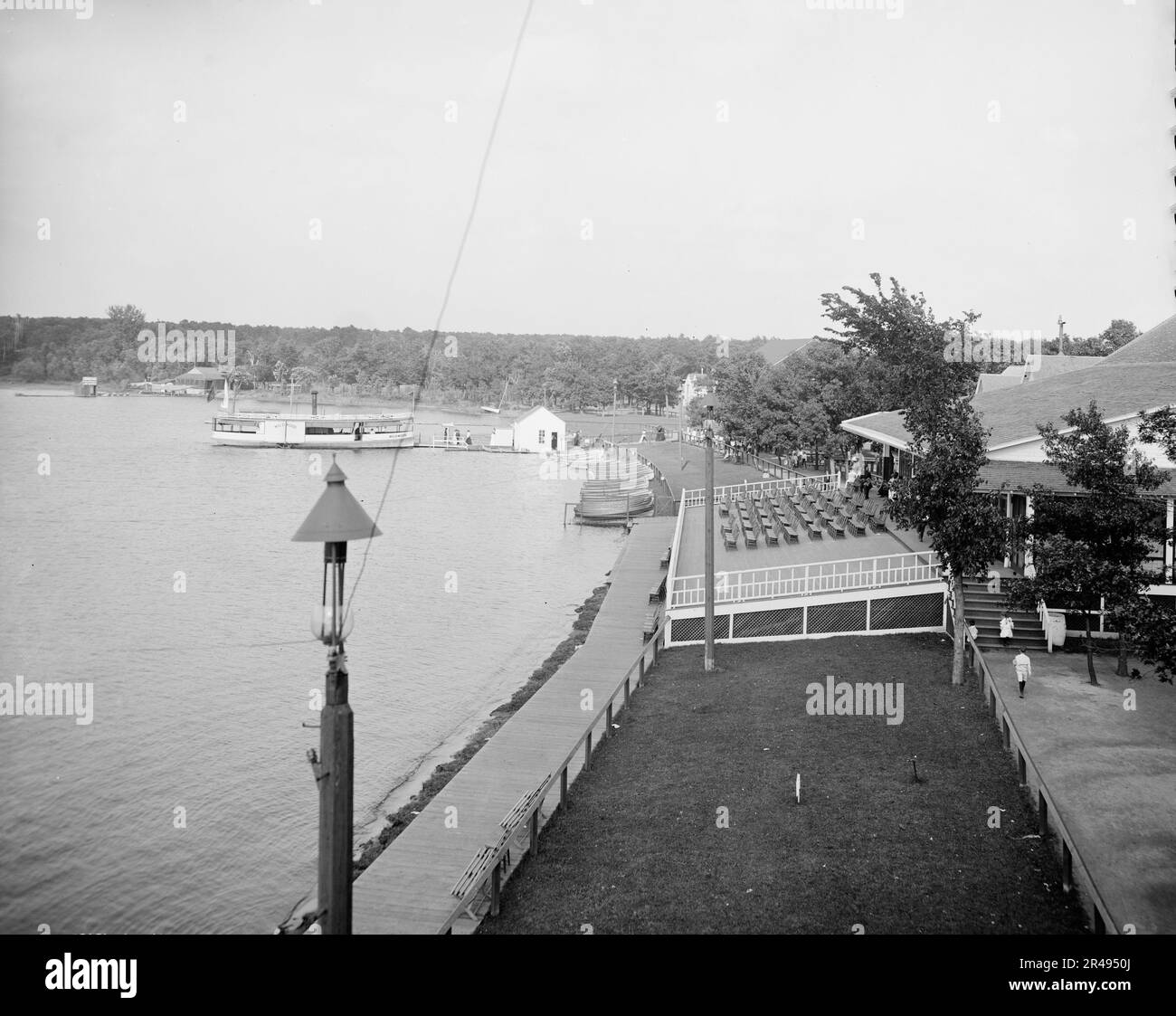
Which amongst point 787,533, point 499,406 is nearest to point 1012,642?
point 787,533

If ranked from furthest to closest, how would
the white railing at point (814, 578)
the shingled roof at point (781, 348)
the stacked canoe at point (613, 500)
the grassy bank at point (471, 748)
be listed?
the shingled roof at point (781, 348), the stacked canoe at point (613, 500), the white railing at point (814, 578), the grassy bank at point (471, 748)

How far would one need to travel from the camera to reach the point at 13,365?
7210 inches

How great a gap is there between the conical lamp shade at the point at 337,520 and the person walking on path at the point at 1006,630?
16.8 metres

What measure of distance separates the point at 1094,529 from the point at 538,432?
9064 centimetres

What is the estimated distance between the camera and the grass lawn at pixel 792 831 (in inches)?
417

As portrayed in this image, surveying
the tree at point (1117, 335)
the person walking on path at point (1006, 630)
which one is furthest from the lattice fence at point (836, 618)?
the tree at point (1117, 335)

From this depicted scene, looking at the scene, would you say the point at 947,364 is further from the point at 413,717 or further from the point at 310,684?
the point at 310,684

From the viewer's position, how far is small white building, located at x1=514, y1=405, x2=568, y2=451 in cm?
10606

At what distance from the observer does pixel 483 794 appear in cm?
1550

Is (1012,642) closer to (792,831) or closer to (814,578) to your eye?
(814,578)

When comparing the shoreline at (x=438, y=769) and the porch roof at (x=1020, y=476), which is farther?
the porch roof at (x=1020, y=476)

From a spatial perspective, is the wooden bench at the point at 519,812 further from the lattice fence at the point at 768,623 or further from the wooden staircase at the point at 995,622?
the wooden staircase at the point at 995,622

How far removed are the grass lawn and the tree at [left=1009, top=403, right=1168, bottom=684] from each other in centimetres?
252

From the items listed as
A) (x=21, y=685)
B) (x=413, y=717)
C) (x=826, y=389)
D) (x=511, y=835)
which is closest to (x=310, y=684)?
(x=413, y=717)
